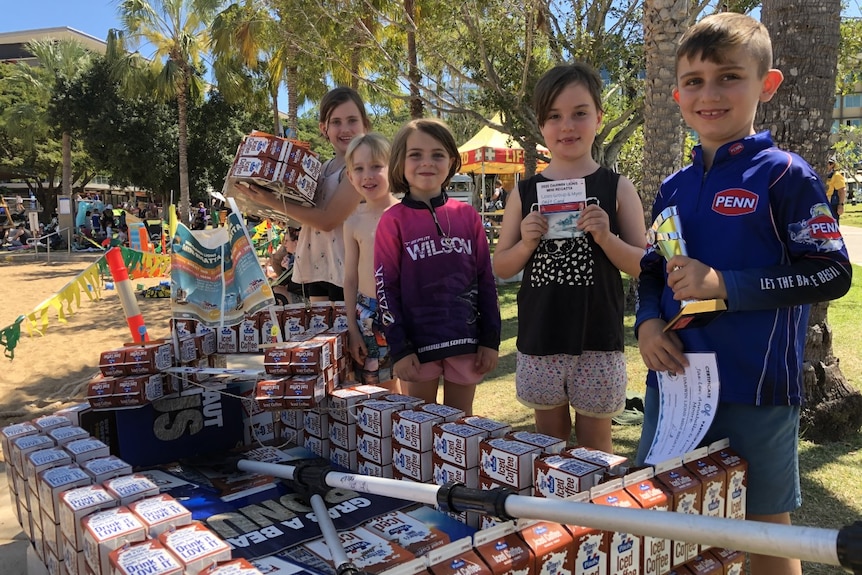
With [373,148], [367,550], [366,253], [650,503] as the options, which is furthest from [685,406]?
[373,148]

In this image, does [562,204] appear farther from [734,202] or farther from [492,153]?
[492,153]

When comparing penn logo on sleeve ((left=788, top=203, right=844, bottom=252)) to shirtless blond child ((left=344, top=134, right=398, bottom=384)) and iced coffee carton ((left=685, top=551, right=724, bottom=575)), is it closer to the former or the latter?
iced coffee carton ((left=685, top=551, right=724, bottom=575))

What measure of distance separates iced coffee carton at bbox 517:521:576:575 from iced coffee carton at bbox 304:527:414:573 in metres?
0.54

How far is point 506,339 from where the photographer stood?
8.17m

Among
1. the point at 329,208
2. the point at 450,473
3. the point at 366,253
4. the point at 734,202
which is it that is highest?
the point at 329,208

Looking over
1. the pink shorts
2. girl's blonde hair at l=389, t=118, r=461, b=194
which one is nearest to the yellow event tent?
girl's blonde hair at l=389, t=118, r=461, b=194

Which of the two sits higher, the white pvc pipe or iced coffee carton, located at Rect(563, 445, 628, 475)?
the white pvc pipe

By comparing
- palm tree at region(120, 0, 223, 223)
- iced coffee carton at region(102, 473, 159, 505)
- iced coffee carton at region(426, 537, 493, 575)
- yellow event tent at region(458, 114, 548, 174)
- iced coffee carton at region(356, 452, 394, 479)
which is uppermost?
palm tree at region(120, 0, 223, 223)

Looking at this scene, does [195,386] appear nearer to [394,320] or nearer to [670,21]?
[394,320]

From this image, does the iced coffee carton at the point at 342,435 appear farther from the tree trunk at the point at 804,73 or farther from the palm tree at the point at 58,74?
the palm tree at the point at 58,74

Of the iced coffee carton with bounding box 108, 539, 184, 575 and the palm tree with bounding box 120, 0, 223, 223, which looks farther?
the palm tree with bounding box 120, 0, 223, 223

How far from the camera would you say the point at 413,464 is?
8.19 feet

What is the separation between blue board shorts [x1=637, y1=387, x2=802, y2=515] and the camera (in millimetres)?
1867

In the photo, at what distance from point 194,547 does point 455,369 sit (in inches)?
62.1
